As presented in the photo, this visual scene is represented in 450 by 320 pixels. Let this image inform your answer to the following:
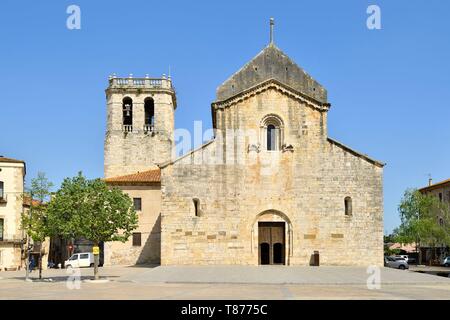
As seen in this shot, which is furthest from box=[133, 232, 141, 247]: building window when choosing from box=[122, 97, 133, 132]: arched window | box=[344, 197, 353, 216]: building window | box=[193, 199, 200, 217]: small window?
box=[344, 197, 353, 216]: building window

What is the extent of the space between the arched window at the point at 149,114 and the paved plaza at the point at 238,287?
2647cm

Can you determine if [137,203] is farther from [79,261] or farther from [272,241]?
[272,241]

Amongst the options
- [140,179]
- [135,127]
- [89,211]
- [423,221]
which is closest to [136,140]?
[135,127]

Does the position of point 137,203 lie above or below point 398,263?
above

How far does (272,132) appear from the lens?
40.8m

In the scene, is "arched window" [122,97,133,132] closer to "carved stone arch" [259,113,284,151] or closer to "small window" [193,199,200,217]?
"small window" [193,199,200,217]

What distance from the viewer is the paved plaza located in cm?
2052

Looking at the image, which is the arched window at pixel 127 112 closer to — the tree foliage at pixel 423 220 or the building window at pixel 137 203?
the building window at pixel 137 203

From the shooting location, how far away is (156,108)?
58.7m

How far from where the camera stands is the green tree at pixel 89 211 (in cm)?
3053

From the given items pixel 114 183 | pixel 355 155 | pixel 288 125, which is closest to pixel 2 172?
pixel 114 183

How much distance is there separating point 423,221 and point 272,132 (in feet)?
120

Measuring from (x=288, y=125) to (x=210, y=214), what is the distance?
781 cm
